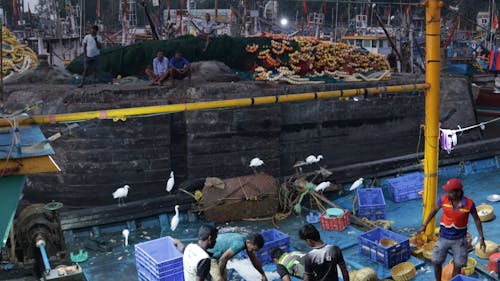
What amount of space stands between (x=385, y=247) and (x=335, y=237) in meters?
1.60

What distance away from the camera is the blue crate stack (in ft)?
20.8

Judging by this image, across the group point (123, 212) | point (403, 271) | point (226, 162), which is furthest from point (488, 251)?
point (123, 212)

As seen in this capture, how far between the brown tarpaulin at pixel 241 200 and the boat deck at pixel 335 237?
0.21 metres

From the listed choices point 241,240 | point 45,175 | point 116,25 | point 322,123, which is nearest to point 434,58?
point 241,240

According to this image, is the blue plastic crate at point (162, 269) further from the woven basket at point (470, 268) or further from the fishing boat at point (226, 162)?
the woven basket at point (470, 268)

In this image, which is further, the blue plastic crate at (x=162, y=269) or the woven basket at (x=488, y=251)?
the woven basket at (x=488, y=251)

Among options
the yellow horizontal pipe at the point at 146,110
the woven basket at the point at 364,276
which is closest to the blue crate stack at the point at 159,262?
the yellow horizontal pipe at the point at 146,110

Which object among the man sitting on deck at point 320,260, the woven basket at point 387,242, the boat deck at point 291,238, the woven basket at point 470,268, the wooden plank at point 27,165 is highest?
the wooden plank at point 27,165

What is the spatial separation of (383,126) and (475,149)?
240cm

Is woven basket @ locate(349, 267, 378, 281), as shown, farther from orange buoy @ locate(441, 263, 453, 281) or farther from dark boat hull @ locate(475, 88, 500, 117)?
dark boat hull @ locate(475, 88, 500, 117)

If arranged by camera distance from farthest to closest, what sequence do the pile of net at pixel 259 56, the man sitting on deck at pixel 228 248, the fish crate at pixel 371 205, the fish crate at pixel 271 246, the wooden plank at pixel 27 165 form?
1. the pile of net at pixel 259 56
2. the fish crate at pixel 371 205
3. the fish crate at pixel 271 246
4. the man sitting on deck at pixel 228 248
5. the wooden plank at pixel 27 165

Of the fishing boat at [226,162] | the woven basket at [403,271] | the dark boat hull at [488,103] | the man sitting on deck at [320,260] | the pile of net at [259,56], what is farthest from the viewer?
the dark boat hull at [488,103]

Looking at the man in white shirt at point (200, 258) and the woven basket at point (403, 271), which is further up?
the man in white shirt at point (200, 258)

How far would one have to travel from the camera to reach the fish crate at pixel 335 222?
9.23 metres
